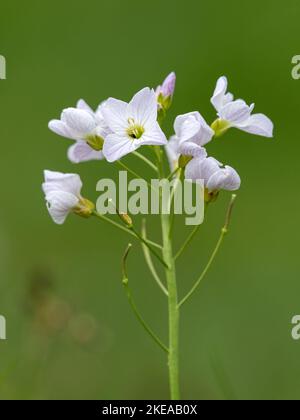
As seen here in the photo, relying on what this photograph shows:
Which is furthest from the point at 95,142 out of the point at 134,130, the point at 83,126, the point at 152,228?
the point at 152,228

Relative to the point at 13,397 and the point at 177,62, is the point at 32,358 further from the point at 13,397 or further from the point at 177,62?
the point at 177,62

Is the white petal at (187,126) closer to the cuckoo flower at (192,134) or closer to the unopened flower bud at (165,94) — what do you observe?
the cuckoo flower at (192,134)

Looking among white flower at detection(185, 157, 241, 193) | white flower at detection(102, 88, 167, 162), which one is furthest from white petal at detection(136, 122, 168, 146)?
white flower at detection(185, 157, 241, 193)

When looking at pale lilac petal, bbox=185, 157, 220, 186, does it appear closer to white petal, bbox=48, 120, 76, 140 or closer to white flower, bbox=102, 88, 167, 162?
white flower, bbox=102, 88, 167, 162

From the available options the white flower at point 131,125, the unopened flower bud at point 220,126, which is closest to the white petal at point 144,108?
the white flower at point 131,125

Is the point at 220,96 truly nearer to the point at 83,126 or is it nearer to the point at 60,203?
the point at 83,126

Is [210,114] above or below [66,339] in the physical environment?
above
